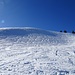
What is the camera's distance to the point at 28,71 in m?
8.01

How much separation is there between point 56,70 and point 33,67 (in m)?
1.62

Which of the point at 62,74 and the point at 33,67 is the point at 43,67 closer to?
the point at 33,67

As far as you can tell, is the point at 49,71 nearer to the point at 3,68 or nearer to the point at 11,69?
the point at 11,69

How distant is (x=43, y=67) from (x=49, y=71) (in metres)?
0.87

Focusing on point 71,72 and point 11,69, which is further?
point 11,69

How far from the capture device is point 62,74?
24.5ft

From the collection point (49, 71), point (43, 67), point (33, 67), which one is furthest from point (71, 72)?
point (33, 67)

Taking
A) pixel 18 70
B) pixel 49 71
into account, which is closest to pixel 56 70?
pixel 49 71

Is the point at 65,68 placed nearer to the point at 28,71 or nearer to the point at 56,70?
the point at 56,70

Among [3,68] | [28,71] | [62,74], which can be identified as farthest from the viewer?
[3,68]

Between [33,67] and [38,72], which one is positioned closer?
[38,72]

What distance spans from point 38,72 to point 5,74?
195cm

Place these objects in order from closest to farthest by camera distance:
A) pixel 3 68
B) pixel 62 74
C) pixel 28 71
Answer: pixel 62 74 < pixel 28 71 < pixel 3 68

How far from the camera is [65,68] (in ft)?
27.6
